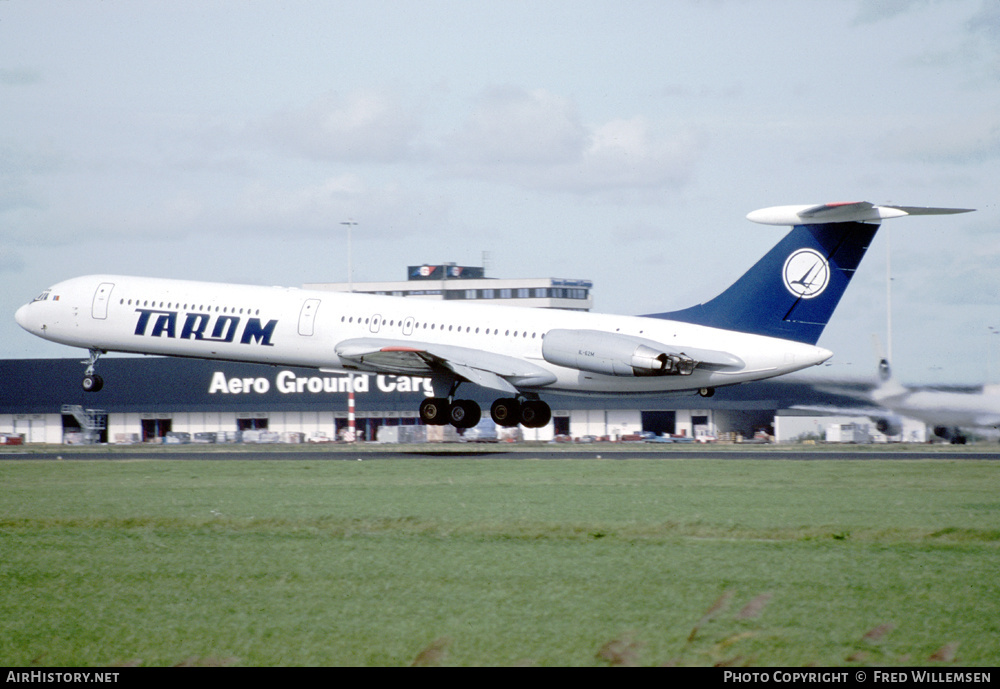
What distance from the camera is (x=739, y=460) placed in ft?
130

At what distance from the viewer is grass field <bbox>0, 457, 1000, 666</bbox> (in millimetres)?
11617

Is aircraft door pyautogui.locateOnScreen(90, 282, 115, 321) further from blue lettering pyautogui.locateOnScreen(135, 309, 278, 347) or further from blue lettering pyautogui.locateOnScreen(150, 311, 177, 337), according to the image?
blue lettering pyautogui.locateOnScreen(150, 311, 177, 337)

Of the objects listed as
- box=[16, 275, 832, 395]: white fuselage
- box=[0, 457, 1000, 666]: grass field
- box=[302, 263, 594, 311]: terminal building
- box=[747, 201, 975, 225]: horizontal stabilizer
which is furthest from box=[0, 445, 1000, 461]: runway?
box=[302, 263, 594, 311]: terminal building

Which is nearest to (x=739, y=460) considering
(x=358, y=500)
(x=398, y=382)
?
(x=358, y=500)

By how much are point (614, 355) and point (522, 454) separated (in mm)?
9431

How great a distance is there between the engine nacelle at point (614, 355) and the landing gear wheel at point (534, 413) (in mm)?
3208

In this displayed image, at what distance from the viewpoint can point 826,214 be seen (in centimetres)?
3528

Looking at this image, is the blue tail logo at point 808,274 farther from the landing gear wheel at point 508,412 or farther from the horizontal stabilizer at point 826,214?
the landing gear wheel at point 508,412

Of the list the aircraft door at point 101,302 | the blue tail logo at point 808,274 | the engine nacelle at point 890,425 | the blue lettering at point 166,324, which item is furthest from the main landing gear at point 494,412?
the engine nacelle at point 890,425

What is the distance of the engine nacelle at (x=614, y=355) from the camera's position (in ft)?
118

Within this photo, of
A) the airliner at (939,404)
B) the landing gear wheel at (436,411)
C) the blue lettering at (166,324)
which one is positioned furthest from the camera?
the airliner at (939,404)

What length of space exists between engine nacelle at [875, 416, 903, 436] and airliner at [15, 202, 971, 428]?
51.5 ft

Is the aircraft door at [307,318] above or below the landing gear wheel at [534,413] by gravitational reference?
above
